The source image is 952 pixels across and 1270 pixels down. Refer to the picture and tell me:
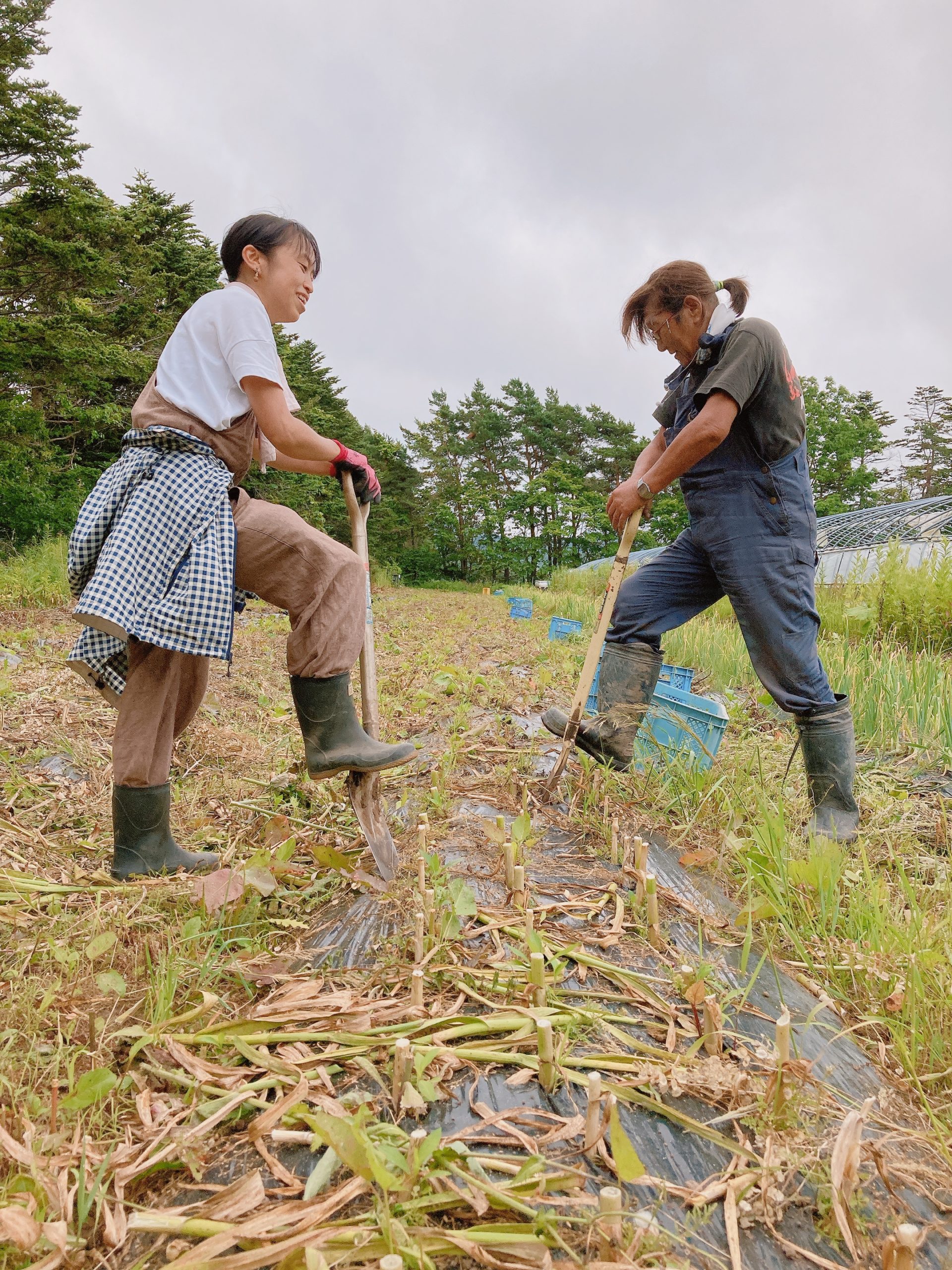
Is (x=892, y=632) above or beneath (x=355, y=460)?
beneath

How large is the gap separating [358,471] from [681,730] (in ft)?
5.50

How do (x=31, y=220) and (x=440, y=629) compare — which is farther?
(x=31, y=220)

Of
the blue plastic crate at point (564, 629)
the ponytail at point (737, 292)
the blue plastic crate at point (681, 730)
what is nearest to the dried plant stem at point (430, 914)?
the blue plastic crate at point (681, 730)

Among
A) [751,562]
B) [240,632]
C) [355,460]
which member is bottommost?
[240,632]

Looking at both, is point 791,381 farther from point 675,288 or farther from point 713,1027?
point 713,1027

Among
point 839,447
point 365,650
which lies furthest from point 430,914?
point 839,447

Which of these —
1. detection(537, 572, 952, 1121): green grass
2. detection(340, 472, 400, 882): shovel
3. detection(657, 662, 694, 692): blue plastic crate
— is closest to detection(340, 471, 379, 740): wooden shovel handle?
detection(340, 472, 400, 882): shovel

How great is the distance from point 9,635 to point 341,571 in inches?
177

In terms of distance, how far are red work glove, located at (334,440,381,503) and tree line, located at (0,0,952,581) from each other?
9.28 m

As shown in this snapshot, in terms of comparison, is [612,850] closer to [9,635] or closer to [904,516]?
[9,635]

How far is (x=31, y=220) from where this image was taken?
9.64 m

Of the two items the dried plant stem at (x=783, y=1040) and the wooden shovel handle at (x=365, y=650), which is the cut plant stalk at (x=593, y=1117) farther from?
the wooden shovel handle at (x=365, y=650)

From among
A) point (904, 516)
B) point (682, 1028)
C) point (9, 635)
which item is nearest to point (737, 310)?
point (682, 1028)

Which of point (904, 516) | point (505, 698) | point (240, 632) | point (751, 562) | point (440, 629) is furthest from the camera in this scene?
point (904, 516)
